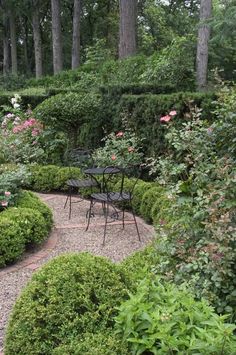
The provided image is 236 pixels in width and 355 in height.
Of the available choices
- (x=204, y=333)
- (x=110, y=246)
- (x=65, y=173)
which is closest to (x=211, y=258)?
(x=204, y=333)

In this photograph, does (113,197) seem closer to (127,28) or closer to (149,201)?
(149,201)

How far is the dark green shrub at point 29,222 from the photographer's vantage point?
444cm

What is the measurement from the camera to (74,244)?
4805 mm

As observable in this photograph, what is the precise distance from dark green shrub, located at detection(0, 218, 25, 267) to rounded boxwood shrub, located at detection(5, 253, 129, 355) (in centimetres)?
188

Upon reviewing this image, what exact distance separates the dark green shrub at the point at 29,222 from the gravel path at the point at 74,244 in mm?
142

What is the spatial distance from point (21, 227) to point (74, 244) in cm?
66

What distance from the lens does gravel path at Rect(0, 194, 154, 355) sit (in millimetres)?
3734

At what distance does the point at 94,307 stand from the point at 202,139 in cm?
146

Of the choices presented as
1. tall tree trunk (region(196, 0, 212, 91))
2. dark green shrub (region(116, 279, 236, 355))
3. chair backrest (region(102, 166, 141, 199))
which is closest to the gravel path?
chair backrest (region(102, 166, 141, 199))

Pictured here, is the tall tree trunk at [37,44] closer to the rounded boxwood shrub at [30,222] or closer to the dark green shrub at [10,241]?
the rounded boxwood shrub at [30,222]

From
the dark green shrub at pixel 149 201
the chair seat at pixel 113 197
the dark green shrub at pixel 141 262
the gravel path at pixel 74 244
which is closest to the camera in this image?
the dark green shrub at pixel 141 262

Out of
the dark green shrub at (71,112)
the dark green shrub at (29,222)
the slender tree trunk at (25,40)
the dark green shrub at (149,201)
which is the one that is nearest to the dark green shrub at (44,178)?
the dark green shrub at (71,112)

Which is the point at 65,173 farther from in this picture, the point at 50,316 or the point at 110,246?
the point at 50,316

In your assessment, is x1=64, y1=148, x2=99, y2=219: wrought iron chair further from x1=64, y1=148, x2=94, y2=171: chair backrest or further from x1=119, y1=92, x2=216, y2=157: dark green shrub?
x1=119, y1=92, x2=216, y2=157: dark green shrub
